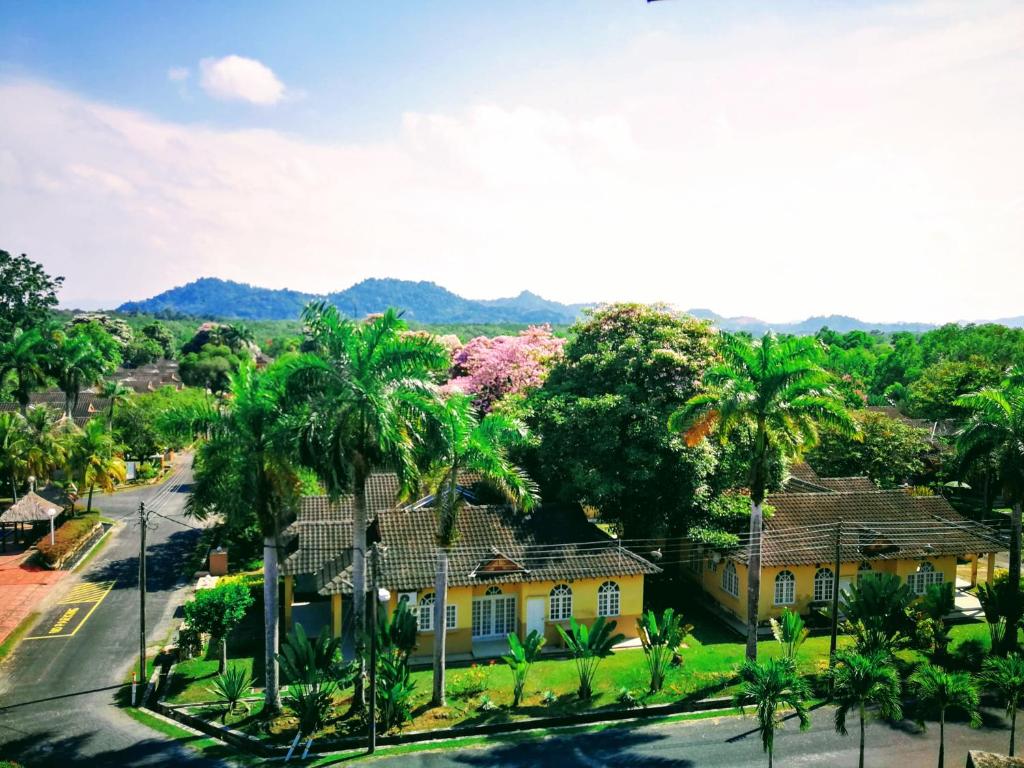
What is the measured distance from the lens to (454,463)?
23234 millimetres

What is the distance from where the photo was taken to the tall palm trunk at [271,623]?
2283cm

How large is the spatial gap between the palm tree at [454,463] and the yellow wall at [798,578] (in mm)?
13763

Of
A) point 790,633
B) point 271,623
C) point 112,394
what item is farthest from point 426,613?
point 112,394

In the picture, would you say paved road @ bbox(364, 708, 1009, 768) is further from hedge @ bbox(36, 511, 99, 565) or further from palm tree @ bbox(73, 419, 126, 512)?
palm tree @ bbox(73, 419, 126, 512)

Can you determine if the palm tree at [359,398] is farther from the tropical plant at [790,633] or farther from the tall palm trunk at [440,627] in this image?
the tropical plant at [790,633]

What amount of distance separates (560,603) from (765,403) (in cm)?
1153

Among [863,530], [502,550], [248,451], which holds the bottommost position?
[502,550]

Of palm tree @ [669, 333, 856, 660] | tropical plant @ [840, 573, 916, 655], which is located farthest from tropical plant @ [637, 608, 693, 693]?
tropical plant @ [840, 573, 916, 655]

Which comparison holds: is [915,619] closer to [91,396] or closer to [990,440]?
[990,440]

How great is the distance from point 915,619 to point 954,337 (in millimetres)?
93851

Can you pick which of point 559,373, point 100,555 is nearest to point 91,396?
point 100,555

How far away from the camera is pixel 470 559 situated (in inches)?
1144

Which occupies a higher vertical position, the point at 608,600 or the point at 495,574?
the point at 495,574

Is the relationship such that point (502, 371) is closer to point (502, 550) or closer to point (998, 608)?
point (502, 550)
